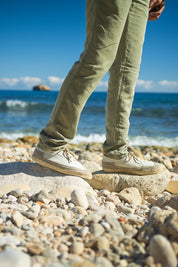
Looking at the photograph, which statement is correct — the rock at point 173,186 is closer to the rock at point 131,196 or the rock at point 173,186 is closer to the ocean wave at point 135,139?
the rock at point 131,196

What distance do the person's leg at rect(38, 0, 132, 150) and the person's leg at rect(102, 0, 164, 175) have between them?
22cm

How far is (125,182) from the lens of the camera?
2.19 meters

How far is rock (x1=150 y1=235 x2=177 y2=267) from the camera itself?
87 cm

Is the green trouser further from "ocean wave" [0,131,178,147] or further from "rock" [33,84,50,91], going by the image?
"rock" [33,84,50,91]

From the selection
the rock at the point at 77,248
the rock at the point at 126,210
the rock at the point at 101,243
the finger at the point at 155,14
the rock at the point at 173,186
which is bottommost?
the rock at the point at 173,186

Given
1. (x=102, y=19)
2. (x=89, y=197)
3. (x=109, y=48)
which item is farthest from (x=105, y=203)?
(x=102, y=19)

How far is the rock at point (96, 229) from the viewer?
44.9 inches

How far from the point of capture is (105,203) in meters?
1.78

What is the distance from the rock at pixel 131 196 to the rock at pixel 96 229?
79 cm

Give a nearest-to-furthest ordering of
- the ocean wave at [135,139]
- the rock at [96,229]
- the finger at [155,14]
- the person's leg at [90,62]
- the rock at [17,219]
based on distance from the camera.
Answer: the rock at [96,229]
the rock at [17,219]
the person's leg at [90,62]
the finger at [155,14]
the ocean wave at [135,139]

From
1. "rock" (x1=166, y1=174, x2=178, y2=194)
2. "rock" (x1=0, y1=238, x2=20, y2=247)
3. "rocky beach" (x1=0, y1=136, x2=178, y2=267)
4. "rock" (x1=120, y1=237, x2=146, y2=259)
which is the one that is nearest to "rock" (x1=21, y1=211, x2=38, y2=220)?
"rocky beach" (x1=0, y1=136, x2=178, y2=267)

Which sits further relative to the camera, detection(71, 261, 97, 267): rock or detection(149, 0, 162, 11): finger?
detection(149, 0, 162, 11): finger

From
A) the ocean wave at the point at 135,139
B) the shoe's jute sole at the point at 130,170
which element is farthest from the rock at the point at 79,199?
the ocean wave at the point at 135,139

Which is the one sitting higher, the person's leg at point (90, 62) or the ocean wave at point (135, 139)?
the person's leg at point (90, 62)
